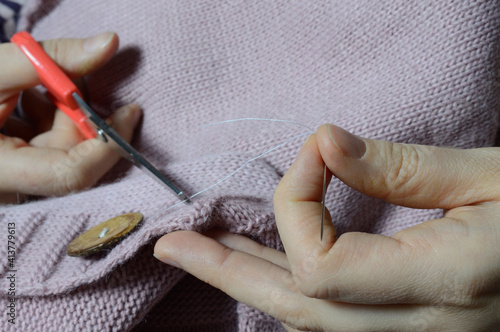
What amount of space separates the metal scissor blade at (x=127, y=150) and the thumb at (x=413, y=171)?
285mm

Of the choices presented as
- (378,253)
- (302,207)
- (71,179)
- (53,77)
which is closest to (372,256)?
(378,253)

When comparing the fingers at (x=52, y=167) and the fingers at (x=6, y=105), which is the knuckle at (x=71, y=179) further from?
the fingers at (x=6, y=105)

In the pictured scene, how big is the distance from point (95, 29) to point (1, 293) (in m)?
0.68

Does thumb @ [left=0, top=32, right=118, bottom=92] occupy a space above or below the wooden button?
above

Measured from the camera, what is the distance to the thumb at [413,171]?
610 millimetres

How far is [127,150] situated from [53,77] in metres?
0.28

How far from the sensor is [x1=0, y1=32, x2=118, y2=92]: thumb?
0.92 meters

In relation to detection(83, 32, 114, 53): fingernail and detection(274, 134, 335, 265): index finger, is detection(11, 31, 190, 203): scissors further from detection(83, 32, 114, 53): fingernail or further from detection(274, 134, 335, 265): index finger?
detection(274, 134, 335, 265): index finger

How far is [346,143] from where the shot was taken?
60cm

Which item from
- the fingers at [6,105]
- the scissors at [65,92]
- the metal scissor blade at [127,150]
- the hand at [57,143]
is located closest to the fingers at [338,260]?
the metal scissor blade at [127,150]

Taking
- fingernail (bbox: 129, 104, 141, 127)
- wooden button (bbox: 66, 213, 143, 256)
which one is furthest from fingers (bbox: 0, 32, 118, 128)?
wooden button (bbox: 66, 213, 143, 256)

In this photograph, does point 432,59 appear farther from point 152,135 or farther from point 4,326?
point 4,326

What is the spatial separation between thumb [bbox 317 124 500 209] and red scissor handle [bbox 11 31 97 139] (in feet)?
1.95

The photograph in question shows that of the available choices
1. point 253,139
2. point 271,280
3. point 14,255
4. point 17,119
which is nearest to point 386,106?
point 253,139
